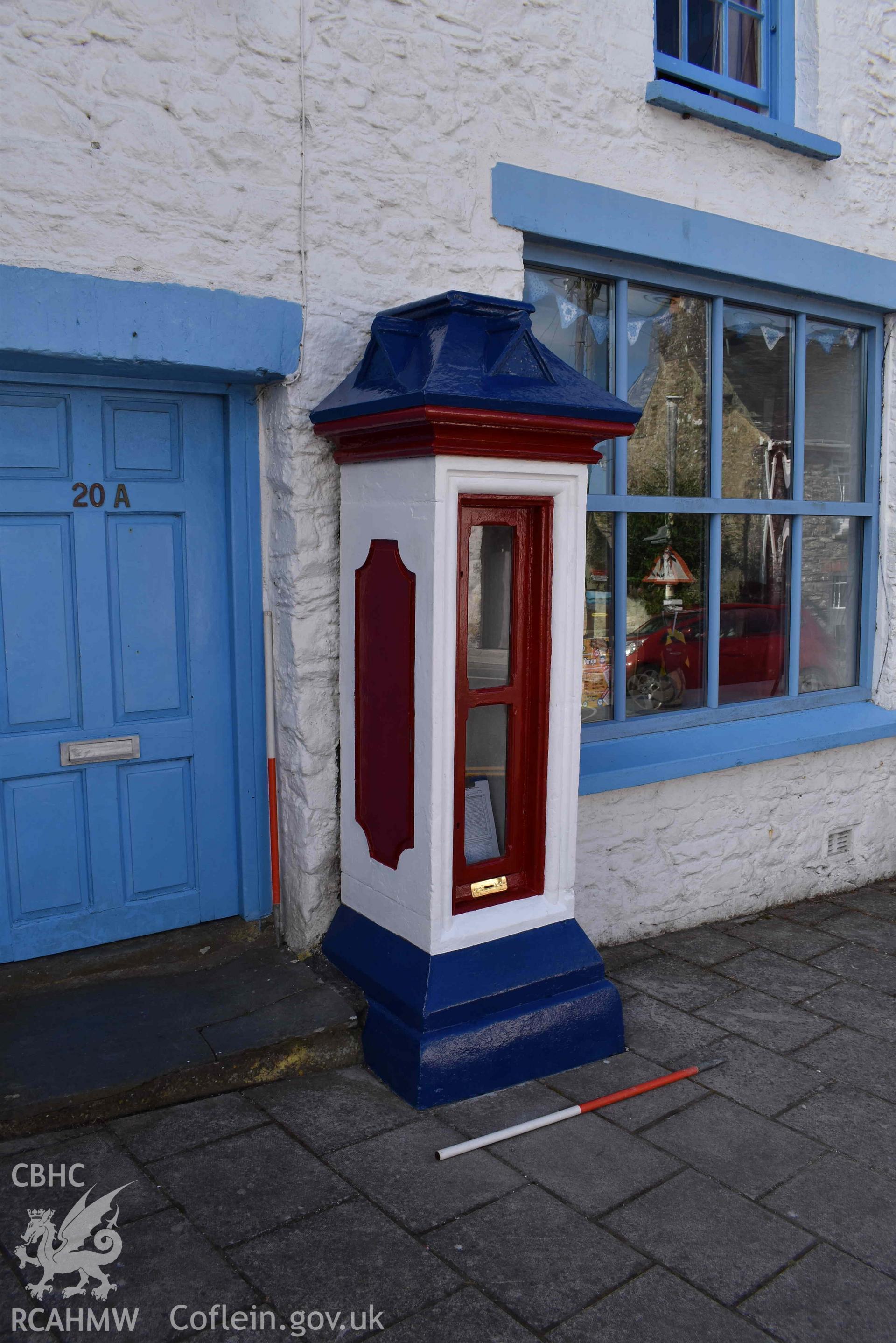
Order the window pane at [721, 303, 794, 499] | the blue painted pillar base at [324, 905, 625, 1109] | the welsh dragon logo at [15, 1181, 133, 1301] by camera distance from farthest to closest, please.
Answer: the window pane at [721, 303, 794, 499] < the blue painted pillar base at [324, 905, 625, 1109] < the welsh dragon logo at [15, 1181, 133, 1301]

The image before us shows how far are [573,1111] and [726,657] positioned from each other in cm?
256

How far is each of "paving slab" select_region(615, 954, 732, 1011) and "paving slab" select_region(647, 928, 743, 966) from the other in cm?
8

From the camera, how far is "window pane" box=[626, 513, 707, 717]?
460cm

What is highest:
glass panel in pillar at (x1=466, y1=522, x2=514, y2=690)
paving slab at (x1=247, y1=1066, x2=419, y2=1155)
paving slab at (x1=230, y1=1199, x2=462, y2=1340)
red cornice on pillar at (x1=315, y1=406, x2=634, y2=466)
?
red cornice on pillar at (x1=315, y1=406, x2=634, y2=466)

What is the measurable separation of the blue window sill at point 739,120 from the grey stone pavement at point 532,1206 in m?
3.69

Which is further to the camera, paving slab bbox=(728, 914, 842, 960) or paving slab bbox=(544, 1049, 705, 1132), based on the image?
paving slab bbox=(728, 914, 842, 960)

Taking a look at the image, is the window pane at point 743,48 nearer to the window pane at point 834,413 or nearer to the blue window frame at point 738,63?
the blue window frame at point 738,63

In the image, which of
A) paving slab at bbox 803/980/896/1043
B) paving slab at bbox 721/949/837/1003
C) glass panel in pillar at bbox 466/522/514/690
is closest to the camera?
glass panel in pillar at bbox 466/522/514/690

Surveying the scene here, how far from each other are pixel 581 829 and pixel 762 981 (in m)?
0.96

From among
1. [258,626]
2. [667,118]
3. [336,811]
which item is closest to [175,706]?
[258,626]

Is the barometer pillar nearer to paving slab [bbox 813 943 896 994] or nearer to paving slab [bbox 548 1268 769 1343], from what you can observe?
paving slab [bbox 548 1268 769 1343]

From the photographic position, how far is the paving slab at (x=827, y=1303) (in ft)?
7.55

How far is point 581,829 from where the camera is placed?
4.28 m

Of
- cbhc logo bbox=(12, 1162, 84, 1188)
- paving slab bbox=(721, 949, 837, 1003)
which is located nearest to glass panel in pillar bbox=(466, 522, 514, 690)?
cbhc logo bbox=(12, 1162, 84, 1188)
